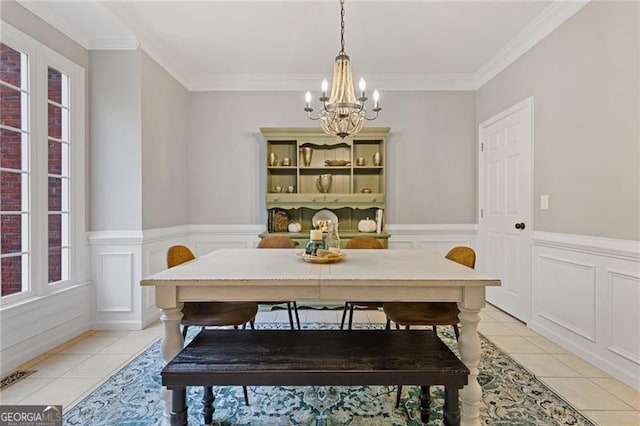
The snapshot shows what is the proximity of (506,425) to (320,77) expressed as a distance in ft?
12.7

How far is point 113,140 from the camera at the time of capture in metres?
3.21

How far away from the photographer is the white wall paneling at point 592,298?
86.0 inches

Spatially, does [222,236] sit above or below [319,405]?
above

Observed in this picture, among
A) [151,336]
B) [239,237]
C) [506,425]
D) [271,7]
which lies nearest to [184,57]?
[271,7]

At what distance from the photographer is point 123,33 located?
3061mm

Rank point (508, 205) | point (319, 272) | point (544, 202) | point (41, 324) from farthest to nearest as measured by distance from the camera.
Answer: point (508, 205)
point (544, 202)
point (41, 324)
point (319, 272)

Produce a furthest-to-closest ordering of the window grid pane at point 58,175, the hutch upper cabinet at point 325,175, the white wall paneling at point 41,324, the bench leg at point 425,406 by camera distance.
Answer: the hutch upper cabinet at point 325,175
the window grid pane at point 58,175
the white wall paneling at point 41,324
the bench leg at point 425,406

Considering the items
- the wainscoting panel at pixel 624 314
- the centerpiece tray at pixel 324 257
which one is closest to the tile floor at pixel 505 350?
the wainscoting panel at pixel 624 314

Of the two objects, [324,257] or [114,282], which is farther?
[114,282]

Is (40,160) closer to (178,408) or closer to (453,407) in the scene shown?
(178,408)

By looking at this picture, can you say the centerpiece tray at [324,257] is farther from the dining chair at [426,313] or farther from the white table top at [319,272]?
the dining chair at [426,313]

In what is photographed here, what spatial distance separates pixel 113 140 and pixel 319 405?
114 inches

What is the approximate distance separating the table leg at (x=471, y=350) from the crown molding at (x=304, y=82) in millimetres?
3351

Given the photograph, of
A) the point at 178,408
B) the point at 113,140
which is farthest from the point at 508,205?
the point at 113,140
